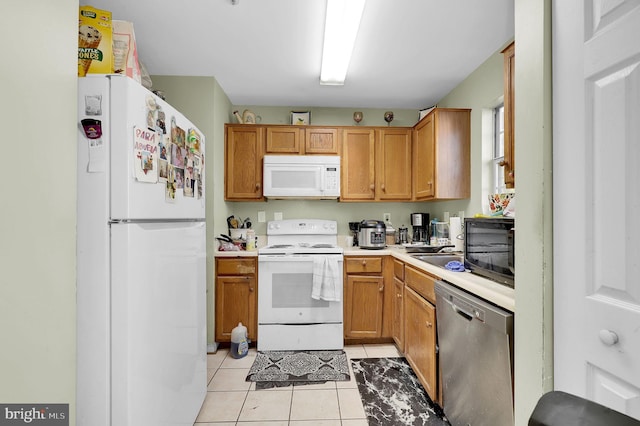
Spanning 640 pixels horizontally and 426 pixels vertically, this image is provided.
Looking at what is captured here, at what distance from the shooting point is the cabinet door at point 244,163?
2.96m

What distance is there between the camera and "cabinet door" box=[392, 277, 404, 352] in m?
2.41

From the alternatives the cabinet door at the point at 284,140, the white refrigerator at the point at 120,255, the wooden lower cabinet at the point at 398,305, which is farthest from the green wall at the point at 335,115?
the white refrigerator at the point at 120,255

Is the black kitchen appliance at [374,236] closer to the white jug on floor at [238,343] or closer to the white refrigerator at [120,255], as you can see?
the white jug on floor at [238,343]

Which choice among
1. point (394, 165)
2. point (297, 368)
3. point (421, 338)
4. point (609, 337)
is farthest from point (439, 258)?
point (609, 337)

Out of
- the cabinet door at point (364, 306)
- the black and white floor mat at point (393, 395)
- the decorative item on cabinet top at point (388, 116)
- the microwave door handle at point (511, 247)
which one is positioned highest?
the decorative item on cabinet top at point (388, 116)

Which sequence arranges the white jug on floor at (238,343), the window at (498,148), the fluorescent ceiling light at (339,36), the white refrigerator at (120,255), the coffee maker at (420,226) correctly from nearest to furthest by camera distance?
the white refrigerator at (120,255), the fluorescent ceiling light at (339,36), the window at (498,148), the white jug on floor at (238,343), the coffee maker at (420,226)

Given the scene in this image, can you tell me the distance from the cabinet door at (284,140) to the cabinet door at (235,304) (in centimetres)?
134

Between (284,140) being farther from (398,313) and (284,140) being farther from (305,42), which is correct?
(398,313)

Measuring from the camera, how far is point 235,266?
2658mm

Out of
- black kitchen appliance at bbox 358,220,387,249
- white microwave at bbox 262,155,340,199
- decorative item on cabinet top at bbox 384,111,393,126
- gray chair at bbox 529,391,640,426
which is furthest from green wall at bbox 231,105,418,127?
gray chair at bbox 529,391,640,426

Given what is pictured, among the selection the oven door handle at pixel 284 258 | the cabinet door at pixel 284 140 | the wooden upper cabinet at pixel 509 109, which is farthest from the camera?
the cabinet door at pixel 284 140

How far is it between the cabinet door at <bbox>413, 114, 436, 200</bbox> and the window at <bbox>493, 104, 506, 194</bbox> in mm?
489

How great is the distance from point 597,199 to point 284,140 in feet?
8.64

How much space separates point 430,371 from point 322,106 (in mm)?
2785
